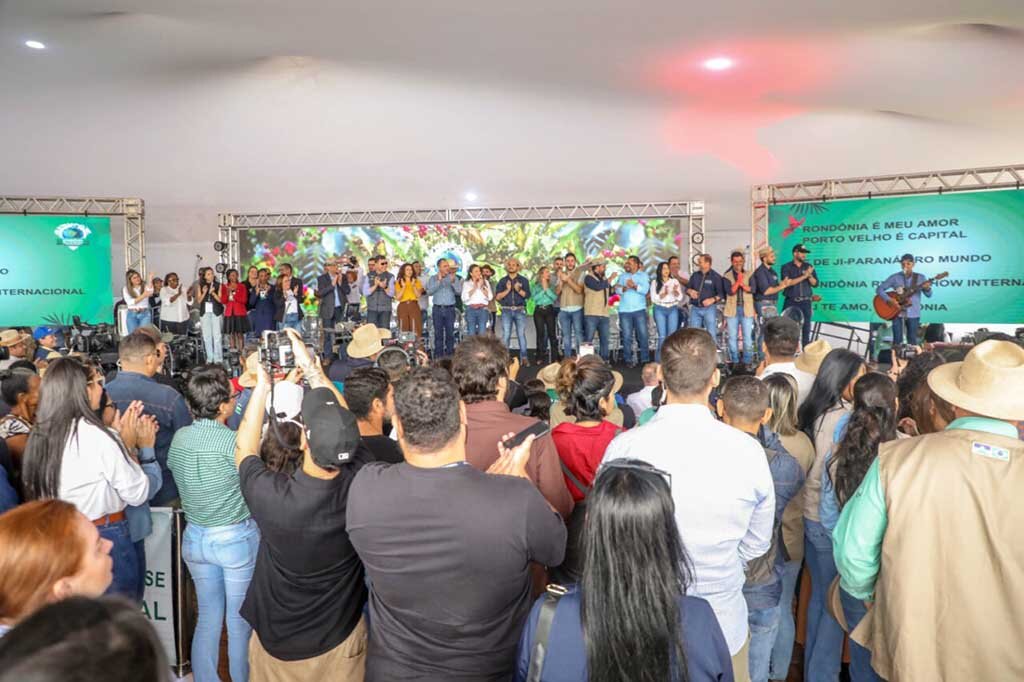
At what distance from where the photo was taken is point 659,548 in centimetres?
129

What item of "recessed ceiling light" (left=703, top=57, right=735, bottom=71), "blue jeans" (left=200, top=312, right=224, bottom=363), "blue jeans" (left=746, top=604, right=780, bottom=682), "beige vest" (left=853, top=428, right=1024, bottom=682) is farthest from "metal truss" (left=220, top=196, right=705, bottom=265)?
"beige vest" (left=853, top=428, right=1024, bottom=682)

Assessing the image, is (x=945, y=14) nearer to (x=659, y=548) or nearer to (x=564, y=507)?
(x=564, y=507)

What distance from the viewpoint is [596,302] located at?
9.95 metres

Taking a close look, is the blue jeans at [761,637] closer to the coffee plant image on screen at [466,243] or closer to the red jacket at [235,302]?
the coffee plant image on screen at [466,243]

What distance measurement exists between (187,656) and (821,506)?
102 inches

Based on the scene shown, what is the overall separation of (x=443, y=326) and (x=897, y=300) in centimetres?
616

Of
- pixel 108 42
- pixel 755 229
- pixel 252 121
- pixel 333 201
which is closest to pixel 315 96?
pixel 252 121

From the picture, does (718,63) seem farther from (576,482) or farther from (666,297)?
(576,482)

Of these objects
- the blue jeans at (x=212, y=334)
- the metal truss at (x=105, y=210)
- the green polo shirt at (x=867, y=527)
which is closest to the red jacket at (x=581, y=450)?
the green polo shirt at (x=867, y=527)

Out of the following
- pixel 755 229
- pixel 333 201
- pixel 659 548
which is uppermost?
pixel 333 201

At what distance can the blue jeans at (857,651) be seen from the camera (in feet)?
7.14

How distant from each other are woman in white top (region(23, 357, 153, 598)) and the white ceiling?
4173 mm

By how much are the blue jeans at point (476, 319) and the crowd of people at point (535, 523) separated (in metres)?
7.40

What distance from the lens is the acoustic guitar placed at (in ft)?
27.9
